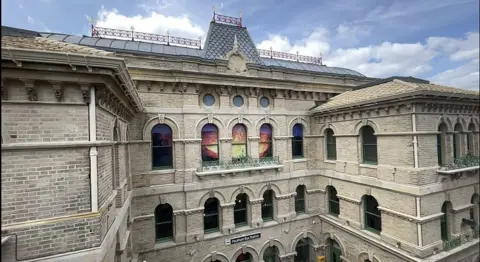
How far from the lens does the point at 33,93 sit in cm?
520

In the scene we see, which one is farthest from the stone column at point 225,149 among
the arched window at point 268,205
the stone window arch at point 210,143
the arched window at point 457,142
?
the arched window at point 457,142

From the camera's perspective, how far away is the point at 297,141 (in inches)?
613

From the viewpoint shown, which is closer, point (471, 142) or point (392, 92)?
point (392, 92)

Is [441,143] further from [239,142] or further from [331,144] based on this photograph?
[239,142]

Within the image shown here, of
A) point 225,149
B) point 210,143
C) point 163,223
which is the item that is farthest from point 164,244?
point 225,149

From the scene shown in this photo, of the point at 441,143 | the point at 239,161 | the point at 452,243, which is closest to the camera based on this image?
the point at 452,243

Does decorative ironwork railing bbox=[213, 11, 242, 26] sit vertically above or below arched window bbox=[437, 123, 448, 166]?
above

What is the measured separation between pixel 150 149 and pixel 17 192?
6.93 m

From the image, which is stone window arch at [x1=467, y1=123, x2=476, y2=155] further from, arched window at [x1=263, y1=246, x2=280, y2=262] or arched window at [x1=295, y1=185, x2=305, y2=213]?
arched window at [x1=263, y1=246, x2=280, y2=262]

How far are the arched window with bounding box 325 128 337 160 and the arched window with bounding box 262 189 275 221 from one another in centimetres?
437

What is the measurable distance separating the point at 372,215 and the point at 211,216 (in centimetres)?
847

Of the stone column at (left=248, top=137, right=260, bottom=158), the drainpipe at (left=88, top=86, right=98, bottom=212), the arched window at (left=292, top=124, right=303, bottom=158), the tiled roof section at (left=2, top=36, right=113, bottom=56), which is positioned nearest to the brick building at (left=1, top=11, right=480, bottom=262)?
the drainpipe at (left=88, top=86, right=98, bottom=212)

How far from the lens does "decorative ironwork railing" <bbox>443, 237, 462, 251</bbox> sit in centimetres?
1082

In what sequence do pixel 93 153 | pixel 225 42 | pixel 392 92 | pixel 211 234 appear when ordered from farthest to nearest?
pixel 225 42 → pixel 211 234 → pixel 392 92 → pixel 93 153
